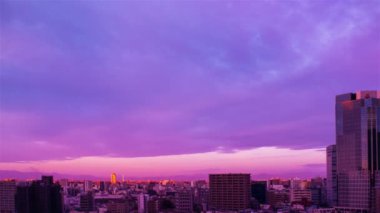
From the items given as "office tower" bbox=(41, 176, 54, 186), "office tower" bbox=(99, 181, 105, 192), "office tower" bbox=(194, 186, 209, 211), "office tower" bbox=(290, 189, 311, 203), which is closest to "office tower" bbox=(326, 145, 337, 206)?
"office tower" bbox=(194, 186, 209, 211)

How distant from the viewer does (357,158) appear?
1071 inches

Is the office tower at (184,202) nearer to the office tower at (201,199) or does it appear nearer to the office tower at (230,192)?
the office tower at (201,199)

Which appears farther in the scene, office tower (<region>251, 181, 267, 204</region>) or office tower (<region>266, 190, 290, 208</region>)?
office tower (<region>251, 181, 267, 204</region>)

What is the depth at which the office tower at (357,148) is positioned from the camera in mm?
25969

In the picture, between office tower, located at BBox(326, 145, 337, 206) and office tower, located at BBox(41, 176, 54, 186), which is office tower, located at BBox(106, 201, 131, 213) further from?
office tower, located at BBox(326, 145, 337, 206)

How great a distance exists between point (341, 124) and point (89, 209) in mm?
19373

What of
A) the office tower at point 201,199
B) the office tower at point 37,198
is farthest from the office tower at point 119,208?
the office tower at point 37,198

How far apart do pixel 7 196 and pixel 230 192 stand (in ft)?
44.0

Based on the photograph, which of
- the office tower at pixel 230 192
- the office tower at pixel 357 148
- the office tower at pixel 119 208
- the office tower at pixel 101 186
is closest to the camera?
the office tower at pixel 357 148

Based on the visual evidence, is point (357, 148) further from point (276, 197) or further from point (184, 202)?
point (276, 197)

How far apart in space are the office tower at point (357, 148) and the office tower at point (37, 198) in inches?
592

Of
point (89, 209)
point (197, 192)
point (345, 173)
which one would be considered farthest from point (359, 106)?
point (89, 209)

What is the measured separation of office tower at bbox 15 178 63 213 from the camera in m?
29.0

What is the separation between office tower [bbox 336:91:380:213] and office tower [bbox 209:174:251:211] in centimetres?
672
